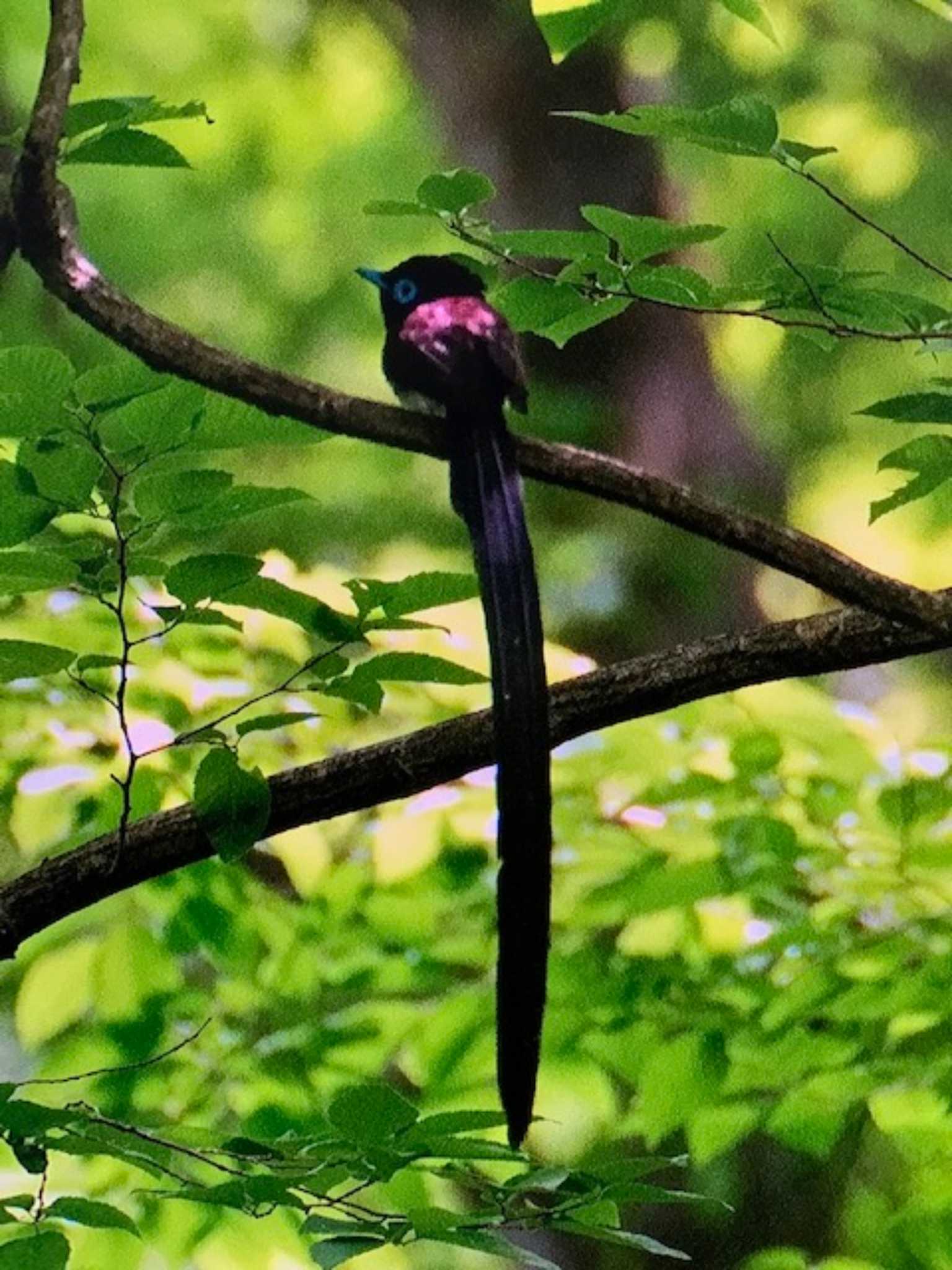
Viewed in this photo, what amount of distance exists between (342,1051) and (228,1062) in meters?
0.08

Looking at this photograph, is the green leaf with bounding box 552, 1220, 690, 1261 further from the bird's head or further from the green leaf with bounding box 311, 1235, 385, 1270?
the bird's head

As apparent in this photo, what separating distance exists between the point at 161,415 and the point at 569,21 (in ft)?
1.14

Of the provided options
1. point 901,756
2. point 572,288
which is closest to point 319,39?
point 901,756

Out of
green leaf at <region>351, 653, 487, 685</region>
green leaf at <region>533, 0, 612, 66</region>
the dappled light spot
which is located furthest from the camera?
the dappled light spot

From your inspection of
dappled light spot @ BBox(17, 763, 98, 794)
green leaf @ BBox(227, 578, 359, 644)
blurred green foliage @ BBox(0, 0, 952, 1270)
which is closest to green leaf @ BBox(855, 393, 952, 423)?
blurred green foliage @ BBox(0, 0, 952, 1270)

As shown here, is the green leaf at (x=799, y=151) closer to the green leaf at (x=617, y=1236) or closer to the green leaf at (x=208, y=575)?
the green leaf at (x=208, y=575)

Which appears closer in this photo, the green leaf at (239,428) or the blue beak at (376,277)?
the green leaf at (239,428)

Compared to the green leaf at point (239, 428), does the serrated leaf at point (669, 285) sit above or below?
above

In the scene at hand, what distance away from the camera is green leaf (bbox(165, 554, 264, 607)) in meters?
0.54

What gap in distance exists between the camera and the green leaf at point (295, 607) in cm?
56

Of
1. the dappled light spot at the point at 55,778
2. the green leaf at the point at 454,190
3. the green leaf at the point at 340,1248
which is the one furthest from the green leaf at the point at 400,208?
the dappled light spot at the point at 55,778

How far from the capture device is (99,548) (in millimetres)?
551

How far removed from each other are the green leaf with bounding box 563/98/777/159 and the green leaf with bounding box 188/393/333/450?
0.14 metres

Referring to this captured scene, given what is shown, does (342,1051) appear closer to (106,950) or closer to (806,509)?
(106,950)
